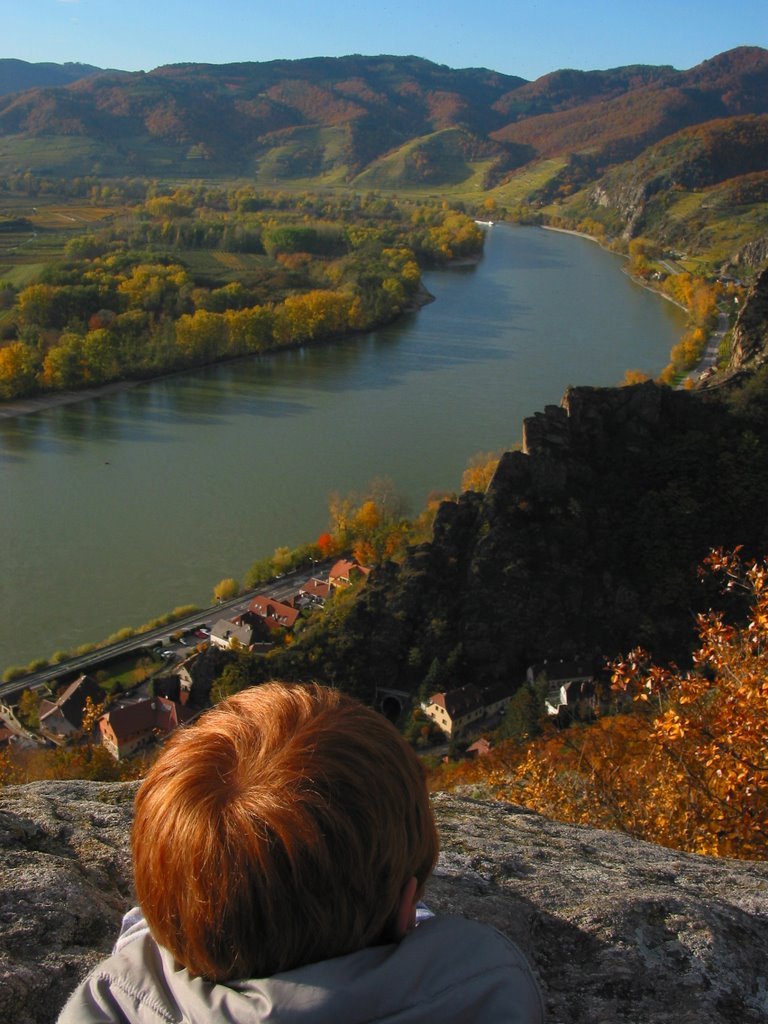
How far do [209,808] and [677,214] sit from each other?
5009 centimetres

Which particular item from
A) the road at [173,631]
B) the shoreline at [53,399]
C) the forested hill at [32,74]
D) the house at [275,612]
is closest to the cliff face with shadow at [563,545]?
the house at [275,612]

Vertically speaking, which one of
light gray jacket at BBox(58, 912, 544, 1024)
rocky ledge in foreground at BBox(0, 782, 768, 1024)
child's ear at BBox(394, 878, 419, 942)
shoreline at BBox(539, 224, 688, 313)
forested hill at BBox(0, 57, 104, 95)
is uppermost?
forested hill at BBox(0, 57, 104, 95)

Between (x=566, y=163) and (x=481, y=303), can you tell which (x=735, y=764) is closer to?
(x=481, y=303)

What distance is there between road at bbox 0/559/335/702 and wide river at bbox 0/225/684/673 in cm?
48

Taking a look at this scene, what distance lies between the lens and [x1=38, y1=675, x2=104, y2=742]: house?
904 centimetres

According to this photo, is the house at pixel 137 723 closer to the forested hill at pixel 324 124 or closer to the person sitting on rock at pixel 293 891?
the person sitting on rock at pixel 293 891

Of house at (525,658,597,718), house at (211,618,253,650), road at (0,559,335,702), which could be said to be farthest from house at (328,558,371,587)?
house at (525,658,597,718)

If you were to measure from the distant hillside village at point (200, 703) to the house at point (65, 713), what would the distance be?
0.4 inches

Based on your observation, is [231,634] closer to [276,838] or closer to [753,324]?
[753,324]

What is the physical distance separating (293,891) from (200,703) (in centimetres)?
874

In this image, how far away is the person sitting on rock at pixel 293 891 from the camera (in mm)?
678

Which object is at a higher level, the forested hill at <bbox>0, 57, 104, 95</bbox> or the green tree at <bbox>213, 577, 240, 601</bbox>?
the forested hill at <bbox>0, 57, 104, 95</bbox>

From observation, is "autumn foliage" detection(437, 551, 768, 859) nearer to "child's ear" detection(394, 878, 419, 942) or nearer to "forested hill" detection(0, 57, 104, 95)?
"child's ear" detection(394, 878, 419, 942)

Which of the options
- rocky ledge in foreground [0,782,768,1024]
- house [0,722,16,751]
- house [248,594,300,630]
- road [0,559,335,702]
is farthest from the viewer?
house [248,594,300,630]
